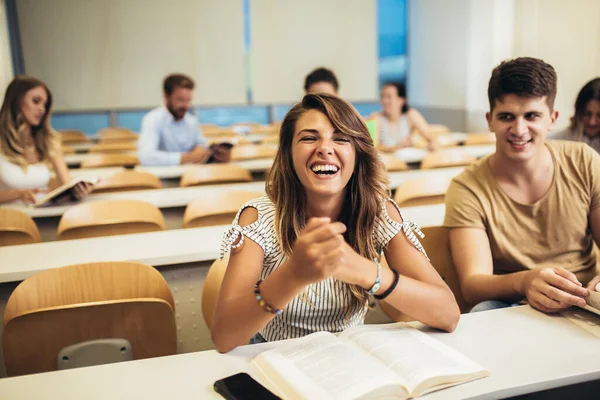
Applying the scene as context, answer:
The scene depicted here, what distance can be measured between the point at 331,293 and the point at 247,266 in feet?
0.90

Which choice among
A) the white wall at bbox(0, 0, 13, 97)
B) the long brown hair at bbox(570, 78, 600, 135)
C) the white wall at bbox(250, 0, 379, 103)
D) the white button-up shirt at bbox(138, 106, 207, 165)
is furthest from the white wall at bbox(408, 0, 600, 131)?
the white wall at bbox(0, 0, 13, 97)

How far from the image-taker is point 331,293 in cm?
154

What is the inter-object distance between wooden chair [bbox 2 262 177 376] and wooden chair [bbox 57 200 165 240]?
98cm

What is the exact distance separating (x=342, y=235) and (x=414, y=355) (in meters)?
0.33

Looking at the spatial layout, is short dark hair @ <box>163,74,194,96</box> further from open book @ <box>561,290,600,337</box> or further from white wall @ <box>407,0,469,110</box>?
white wall @ <box>407,0,469,110</box>

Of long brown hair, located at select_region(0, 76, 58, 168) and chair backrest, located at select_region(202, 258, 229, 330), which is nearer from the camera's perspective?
chair backrest, located at select_region(202, 258, 229, 330)

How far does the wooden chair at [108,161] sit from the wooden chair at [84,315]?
3401 mm

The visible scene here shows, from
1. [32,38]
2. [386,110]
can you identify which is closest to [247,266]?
[386,110]

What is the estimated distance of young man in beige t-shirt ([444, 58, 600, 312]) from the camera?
1.81 m

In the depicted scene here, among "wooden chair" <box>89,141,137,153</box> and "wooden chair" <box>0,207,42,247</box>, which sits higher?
"wooden chair" <box>89,141,137,153</box>

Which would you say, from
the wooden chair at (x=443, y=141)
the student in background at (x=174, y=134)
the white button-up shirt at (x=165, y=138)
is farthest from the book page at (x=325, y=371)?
the wooden chair at (x=443, y=141)

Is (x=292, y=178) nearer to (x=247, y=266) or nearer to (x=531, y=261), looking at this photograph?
(x=247, y=266)

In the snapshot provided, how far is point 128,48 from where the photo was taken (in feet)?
27.0

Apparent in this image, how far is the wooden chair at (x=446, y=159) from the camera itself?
14.5ft
